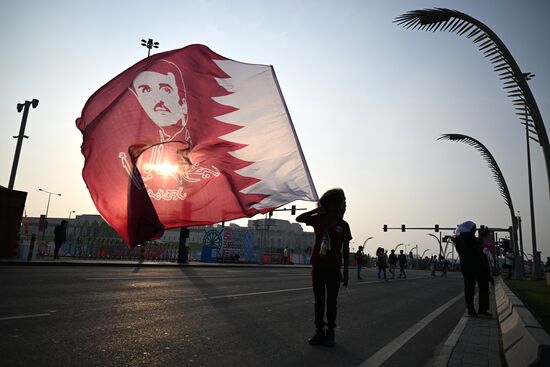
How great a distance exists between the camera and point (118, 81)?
9055 millimetres

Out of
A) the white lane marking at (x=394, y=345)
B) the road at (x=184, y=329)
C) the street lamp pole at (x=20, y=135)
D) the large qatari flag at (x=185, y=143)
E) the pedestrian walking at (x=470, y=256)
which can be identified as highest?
the street lamp pole at (x=20, y=135)

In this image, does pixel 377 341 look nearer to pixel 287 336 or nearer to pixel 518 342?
pixel 287 336

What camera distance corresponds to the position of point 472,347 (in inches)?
198

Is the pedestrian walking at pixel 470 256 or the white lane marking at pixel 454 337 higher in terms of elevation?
the pedestrian walking at pixel 470 256

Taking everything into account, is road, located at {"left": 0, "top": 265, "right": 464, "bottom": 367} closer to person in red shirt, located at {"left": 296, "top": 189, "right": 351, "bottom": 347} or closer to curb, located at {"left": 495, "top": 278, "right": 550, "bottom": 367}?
person in red shirt, located at {"left": 296, "top": 189, "right": 351, "bottom": 347}

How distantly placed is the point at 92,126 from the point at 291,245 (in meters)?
148

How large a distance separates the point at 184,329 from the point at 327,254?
83.2 inches

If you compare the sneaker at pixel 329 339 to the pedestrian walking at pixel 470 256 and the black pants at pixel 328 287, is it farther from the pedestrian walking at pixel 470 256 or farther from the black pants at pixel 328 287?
the pedestrian walking at pixel 470 256

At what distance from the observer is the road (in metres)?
3.95

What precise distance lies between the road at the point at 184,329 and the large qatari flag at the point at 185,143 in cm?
169

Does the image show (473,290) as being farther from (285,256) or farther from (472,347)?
(285,256)

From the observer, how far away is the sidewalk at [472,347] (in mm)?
4281

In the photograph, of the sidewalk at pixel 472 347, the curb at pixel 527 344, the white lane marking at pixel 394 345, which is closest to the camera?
the curb at pixel 527 344

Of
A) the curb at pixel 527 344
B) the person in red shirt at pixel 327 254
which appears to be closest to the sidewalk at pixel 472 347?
the curb at pixel 527 344
